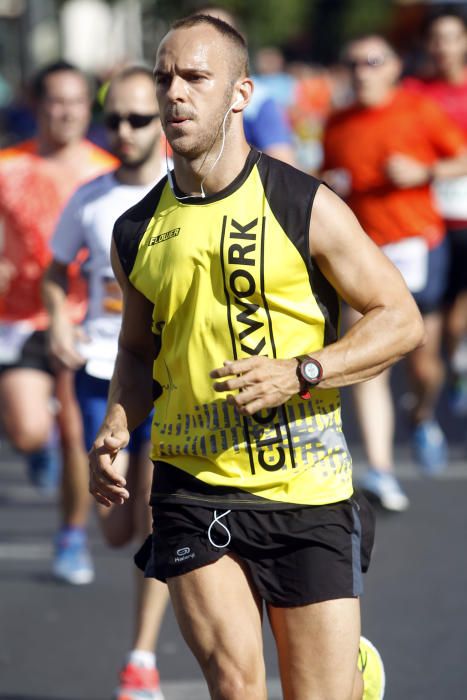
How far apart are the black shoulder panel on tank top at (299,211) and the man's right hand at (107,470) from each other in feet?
1.87

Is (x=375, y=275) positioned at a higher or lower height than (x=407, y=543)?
higher

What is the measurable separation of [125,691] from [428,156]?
13.7 feet

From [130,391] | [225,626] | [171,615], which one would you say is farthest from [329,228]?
[171,615]

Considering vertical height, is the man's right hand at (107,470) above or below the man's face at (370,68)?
below

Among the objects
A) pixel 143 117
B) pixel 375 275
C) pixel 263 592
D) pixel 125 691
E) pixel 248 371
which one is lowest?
pixel 125 691

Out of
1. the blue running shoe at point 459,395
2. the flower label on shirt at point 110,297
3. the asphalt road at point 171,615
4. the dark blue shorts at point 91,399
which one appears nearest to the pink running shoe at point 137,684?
the asphalt road at point 171,615

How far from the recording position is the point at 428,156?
324 inches

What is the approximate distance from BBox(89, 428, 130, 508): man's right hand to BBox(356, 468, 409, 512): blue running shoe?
157 inches

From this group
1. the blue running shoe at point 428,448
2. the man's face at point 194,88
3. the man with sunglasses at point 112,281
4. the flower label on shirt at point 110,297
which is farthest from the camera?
the blue running shoe at point 428,448

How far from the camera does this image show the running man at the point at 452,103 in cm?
887

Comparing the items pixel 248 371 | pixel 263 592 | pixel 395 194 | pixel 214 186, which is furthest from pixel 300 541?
pixel 395 194

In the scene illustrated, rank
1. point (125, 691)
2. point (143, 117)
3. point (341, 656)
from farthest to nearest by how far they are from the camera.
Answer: point (143, 117) → point (125, 691) → point (341, 656)

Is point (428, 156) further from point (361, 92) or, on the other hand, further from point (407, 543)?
point (407, 543)

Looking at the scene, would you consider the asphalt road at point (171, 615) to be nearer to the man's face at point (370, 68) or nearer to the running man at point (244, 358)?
the running man at point (244, 358)
